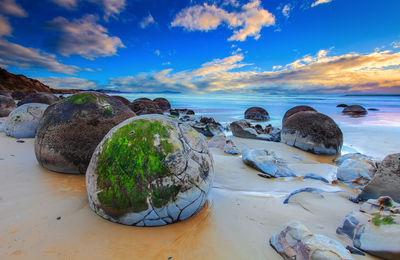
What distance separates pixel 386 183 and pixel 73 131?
4.87 m

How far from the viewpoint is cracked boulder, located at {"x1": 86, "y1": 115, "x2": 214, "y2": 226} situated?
2.00 meters

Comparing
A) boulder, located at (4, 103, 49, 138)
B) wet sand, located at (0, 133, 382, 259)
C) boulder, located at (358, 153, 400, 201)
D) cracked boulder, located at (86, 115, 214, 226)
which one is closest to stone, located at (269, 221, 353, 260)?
wet sand, located at (0, 133, 382, 259)

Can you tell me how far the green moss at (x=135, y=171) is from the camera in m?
1.99

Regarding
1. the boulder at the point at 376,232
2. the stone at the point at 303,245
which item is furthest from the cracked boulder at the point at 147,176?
the boulder at the point at 376,232

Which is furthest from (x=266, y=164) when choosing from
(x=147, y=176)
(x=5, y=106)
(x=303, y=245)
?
(x=5, y=106)

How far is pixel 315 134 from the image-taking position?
6.05 m

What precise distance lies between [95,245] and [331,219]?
258 centimetres

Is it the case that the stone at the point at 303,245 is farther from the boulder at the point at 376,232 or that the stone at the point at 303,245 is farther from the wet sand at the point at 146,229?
the boulder at the point at 376,232

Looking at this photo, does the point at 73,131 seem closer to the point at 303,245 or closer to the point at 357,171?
the point at 303,245

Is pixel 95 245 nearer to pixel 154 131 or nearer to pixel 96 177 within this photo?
pixel 96 177

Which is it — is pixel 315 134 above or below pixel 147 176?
below

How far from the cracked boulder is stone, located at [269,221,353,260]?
882 mm

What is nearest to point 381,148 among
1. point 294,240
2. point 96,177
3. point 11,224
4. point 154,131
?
point 294,240

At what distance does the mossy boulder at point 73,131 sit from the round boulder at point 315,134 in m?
5.45
